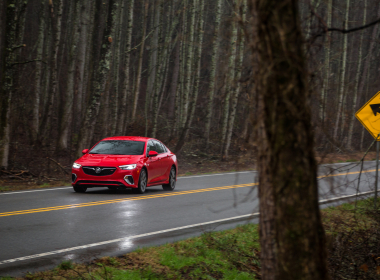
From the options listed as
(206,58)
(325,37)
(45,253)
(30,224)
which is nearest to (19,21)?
(30,224)

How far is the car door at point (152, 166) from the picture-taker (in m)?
15.0

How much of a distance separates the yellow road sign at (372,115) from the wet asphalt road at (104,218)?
1414mm

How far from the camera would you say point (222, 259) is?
24.5ft

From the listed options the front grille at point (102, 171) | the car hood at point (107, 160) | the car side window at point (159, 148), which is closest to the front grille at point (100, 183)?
the front grille at point (102, 171)

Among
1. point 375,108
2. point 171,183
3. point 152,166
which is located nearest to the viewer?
point 375,108

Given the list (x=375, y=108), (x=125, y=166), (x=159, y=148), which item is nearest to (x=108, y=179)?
(x=125, y=166)

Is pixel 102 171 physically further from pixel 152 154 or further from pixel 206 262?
pixel 206 262

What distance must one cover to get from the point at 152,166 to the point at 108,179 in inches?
68.7

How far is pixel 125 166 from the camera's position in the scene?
1398 cm

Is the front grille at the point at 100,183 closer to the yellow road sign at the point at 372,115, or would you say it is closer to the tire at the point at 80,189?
the tire at the point at 80,189

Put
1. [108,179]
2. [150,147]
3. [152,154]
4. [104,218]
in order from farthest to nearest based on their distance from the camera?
[150,147] → [152,154] → [108,179] → [104,218]

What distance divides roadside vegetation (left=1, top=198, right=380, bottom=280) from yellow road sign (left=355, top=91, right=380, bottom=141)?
426 cm

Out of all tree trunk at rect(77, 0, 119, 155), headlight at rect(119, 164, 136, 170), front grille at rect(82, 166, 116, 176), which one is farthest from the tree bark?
headlight at rect(119, 164, 136, 170)

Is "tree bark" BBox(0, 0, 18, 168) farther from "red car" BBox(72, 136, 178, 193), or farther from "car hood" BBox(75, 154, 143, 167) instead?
"car hood" BBox(75, 154, 143, 167)
